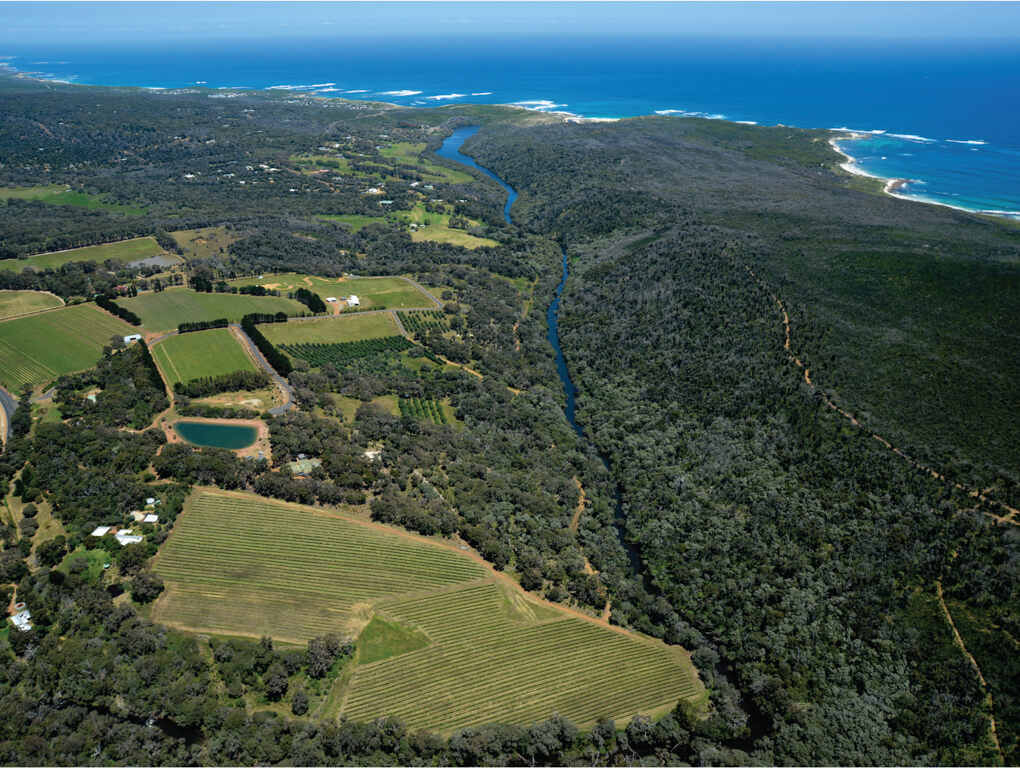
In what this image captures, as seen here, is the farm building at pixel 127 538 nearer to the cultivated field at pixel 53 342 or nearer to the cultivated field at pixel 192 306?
the cultivated field at pixel 53 342

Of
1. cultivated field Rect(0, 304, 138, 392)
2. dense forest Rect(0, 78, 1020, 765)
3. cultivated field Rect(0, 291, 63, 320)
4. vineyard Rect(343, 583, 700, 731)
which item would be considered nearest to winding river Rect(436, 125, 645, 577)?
dense forest Rect(0, 78, 1020, 765)

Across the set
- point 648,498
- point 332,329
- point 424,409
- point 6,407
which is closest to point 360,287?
point 332,329

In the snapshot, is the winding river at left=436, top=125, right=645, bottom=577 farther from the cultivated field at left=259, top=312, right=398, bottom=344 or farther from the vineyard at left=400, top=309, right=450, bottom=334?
the cultivated field at left=259, top=312, right=398, bottom=344

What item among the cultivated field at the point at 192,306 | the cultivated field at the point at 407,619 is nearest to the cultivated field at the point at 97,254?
the cultivated field at the point at 192,306

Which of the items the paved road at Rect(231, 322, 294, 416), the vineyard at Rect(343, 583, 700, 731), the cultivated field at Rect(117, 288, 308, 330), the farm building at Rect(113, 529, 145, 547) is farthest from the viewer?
the cultivated field at Rect(117, 288, 308, 330)

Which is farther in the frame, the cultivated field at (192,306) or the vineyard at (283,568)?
the cultivated field at (192,306)

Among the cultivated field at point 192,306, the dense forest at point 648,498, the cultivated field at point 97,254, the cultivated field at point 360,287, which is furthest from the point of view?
the cultivated field at point 97,254

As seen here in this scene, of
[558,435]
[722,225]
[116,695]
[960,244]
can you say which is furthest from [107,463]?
[960,244]
